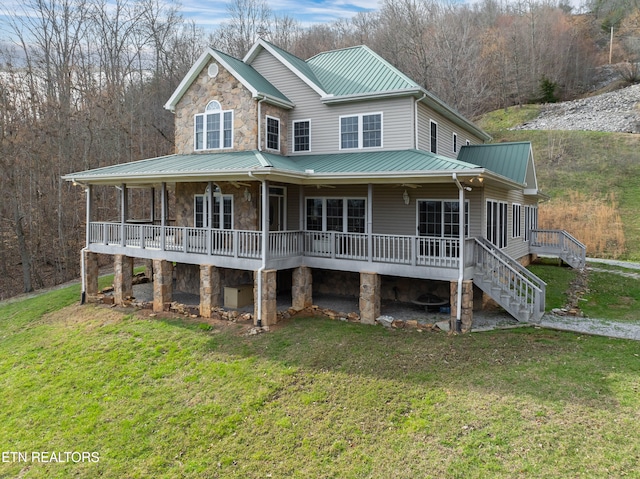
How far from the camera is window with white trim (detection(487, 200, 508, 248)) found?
45.5ft

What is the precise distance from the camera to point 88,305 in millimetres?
14953

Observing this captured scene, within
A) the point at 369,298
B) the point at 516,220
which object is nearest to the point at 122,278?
the point at 369,298

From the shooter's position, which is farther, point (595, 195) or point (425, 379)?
point (595, 195)

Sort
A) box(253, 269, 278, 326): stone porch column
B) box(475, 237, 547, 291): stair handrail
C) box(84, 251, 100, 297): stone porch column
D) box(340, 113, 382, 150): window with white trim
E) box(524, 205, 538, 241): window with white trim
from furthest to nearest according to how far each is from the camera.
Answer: box(524, 205, 538, 241): window with white trim < box(84, 251, 100, 297): stone porch column < box(340, 113, 382, 150): window with white trim < box(475, 237, 547, 291): stair handrail < box(253, 269, 278, 326): stone porch column

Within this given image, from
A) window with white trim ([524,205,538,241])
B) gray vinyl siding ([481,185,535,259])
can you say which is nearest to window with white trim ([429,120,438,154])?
gray vinyl siding ([481,185,535,259])

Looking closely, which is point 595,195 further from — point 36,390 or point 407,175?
point 36,390

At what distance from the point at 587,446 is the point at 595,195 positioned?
26572 mm

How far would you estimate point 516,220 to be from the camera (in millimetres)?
17750

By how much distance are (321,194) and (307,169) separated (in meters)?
1.75

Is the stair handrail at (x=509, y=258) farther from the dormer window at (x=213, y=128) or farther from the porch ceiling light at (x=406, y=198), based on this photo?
the dormer window at (x=213, y=128)

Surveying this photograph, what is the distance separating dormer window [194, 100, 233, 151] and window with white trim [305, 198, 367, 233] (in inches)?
151

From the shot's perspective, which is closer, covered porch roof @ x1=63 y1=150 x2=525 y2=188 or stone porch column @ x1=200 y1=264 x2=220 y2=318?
covered porch roof @ x1=63 y1=150 x2=525 y2=188

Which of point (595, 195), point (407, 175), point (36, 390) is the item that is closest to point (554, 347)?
point (407, 175)

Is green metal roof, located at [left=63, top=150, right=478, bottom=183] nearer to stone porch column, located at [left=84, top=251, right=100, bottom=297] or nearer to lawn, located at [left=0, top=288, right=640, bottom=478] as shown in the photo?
stone porch column, located at [left=84, top=251, right=100, bottom=297]
